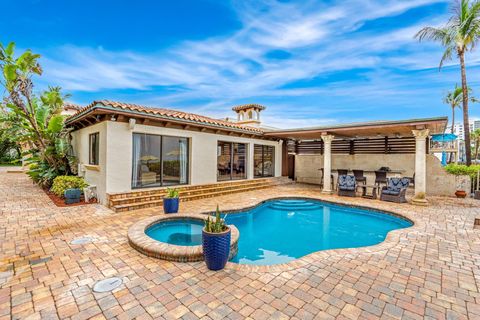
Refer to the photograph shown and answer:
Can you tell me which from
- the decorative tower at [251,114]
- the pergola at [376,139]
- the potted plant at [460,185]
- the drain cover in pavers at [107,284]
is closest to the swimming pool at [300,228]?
the drain cover in pavers at [107,284]

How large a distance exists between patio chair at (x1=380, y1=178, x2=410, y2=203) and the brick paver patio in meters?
4.52

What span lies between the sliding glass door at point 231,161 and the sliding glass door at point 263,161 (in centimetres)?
105

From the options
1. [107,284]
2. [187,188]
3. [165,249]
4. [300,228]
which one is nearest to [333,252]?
[300,228]

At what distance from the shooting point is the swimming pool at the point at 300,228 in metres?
6.38

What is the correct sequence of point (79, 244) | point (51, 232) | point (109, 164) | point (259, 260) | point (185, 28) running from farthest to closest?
point (185, 28) < point (109, 164) < point (51, 232) < point (259, 260) < point (79, 244)

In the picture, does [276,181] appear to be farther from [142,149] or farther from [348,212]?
[142,149]

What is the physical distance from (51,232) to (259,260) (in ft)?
17.8

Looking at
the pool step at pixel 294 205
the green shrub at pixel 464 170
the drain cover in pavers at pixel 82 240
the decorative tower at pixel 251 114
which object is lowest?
the pool step at pixel 294 205

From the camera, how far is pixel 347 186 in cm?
1230

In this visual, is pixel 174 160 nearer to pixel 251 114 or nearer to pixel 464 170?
pixel 251 114

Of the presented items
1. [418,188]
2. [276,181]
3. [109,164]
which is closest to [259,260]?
[109,164]

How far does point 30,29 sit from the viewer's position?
12445mm

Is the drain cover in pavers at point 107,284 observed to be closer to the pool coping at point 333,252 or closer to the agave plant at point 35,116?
the pool coping at point 333,252

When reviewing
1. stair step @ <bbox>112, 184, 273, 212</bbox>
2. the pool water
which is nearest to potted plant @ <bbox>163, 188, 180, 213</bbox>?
the pool water
